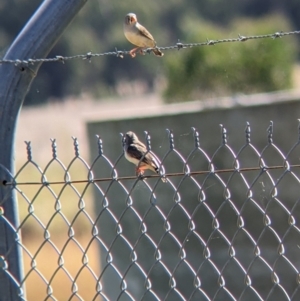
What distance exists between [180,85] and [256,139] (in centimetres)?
1676

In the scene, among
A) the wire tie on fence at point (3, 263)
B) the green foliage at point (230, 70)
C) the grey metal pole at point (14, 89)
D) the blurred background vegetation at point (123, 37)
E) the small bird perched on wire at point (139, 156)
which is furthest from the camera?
the blurred background vegetation at point (123, 37)

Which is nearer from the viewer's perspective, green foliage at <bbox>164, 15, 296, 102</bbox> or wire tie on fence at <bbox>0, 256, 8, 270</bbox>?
wire tie on fence at <bbox>0, 256, 8, 270</bbox>

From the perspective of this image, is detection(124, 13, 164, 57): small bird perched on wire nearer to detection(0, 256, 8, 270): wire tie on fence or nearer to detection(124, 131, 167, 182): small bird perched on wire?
detection(124, 131, 167, 182): small bird perched on wire

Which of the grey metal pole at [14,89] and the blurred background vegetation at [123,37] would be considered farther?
the blurred background vegetation at [123,37]

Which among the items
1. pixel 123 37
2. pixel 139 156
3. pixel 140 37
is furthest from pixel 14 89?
pixel 123 37

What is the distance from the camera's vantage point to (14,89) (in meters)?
3.05

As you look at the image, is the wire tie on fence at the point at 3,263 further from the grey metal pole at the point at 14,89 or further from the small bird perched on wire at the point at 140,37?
the small bird perched on wire at the point at 140,37

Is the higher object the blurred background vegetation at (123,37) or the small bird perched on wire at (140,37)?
the blurred background vegetation at (123,37)

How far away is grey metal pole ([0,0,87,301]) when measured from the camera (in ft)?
9.91

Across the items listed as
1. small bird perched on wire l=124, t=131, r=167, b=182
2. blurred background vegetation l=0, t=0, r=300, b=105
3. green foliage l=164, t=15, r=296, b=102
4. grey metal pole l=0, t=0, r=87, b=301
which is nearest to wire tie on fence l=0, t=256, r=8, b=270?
grey metal pole l=0, t=0, r=87, b=301

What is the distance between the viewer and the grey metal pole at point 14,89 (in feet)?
9.91

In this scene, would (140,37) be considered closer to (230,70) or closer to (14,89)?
(14,89)

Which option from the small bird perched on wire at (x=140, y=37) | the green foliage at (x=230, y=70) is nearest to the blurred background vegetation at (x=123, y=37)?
the green foliage at (x=230, y=70)

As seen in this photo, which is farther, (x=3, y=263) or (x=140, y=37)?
(x=140, y=37)
